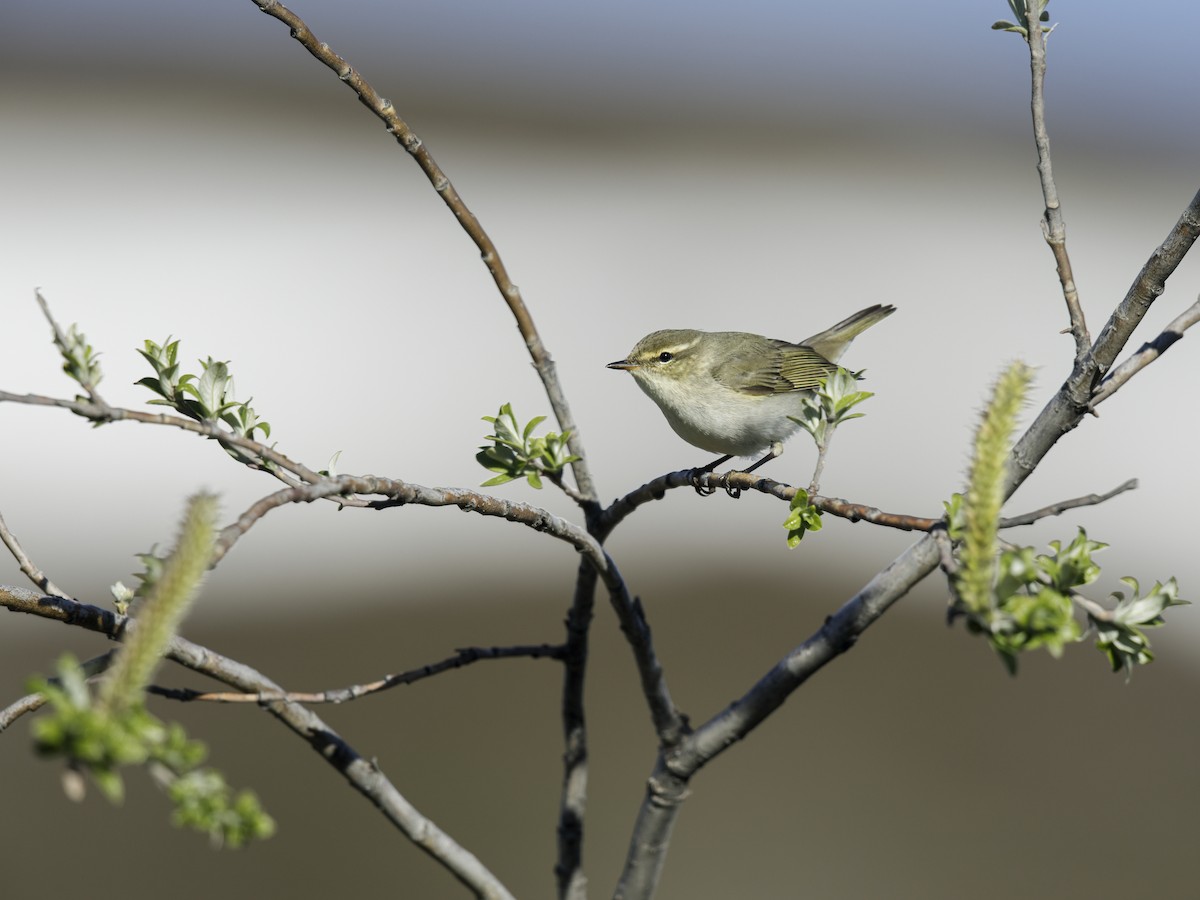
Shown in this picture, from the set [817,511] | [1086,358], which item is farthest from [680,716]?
[1086,358]

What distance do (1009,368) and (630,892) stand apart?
→ 50.5 inches

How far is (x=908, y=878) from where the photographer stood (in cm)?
501

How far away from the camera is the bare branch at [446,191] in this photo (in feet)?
6.12

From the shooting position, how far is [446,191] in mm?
2059

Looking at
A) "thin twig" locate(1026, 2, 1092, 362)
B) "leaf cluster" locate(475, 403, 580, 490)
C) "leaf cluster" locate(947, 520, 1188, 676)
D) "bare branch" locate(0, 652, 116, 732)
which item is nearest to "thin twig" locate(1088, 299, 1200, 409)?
"thin twig" locate(1026, 2, 1092, 362)

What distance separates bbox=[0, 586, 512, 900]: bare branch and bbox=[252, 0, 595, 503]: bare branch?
0.70 m

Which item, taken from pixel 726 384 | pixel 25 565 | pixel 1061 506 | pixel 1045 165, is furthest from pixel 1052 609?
pixel 726 384

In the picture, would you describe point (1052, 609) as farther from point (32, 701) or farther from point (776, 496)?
point (32, 701)

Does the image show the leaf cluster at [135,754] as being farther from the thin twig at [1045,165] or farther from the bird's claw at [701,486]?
the bird's claw at [701,486]

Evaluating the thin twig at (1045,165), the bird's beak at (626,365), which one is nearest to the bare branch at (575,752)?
the thin twig at (1045,165)

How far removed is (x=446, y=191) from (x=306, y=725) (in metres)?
1.01

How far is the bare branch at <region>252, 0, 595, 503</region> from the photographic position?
187 cm

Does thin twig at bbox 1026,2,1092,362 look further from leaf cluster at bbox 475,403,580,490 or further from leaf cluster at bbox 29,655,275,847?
leaf cluster at bbox 29,655,275,847

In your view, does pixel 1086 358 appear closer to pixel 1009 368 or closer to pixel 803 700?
pixel 1009 368
